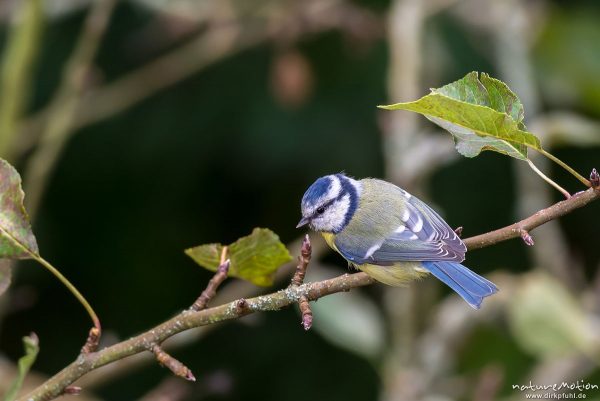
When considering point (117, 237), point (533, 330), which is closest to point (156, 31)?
point (117, 237)

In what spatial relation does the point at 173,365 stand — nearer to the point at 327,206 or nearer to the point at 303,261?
the point at 303,261

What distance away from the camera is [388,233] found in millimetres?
2404

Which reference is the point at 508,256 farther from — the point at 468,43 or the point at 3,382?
the point at 3,382

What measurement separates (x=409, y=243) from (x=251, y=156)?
1.89 meters

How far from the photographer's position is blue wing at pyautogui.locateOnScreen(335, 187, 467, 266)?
7.36 feet

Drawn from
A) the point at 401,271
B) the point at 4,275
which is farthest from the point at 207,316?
the point at 401,271

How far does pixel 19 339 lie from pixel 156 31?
1.70 metres

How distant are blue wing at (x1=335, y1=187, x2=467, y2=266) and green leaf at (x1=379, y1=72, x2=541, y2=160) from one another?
2.05ft

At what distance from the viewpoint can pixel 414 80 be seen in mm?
3236

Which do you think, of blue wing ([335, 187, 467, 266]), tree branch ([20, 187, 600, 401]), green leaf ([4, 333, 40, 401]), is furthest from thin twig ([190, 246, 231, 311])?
blue wing ([335, 187, 467, 266])

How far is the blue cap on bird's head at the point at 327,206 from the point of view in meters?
2.51

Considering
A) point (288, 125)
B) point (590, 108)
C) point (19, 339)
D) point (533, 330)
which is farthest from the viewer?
point (19, 339)

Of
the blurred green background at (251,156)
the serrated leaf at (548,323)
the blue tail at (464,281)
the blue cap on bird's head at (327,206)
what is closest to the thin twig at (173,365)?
the blue tail at (464,281)

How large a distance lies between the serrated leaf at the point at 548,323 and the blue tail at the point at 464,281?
632 mm
